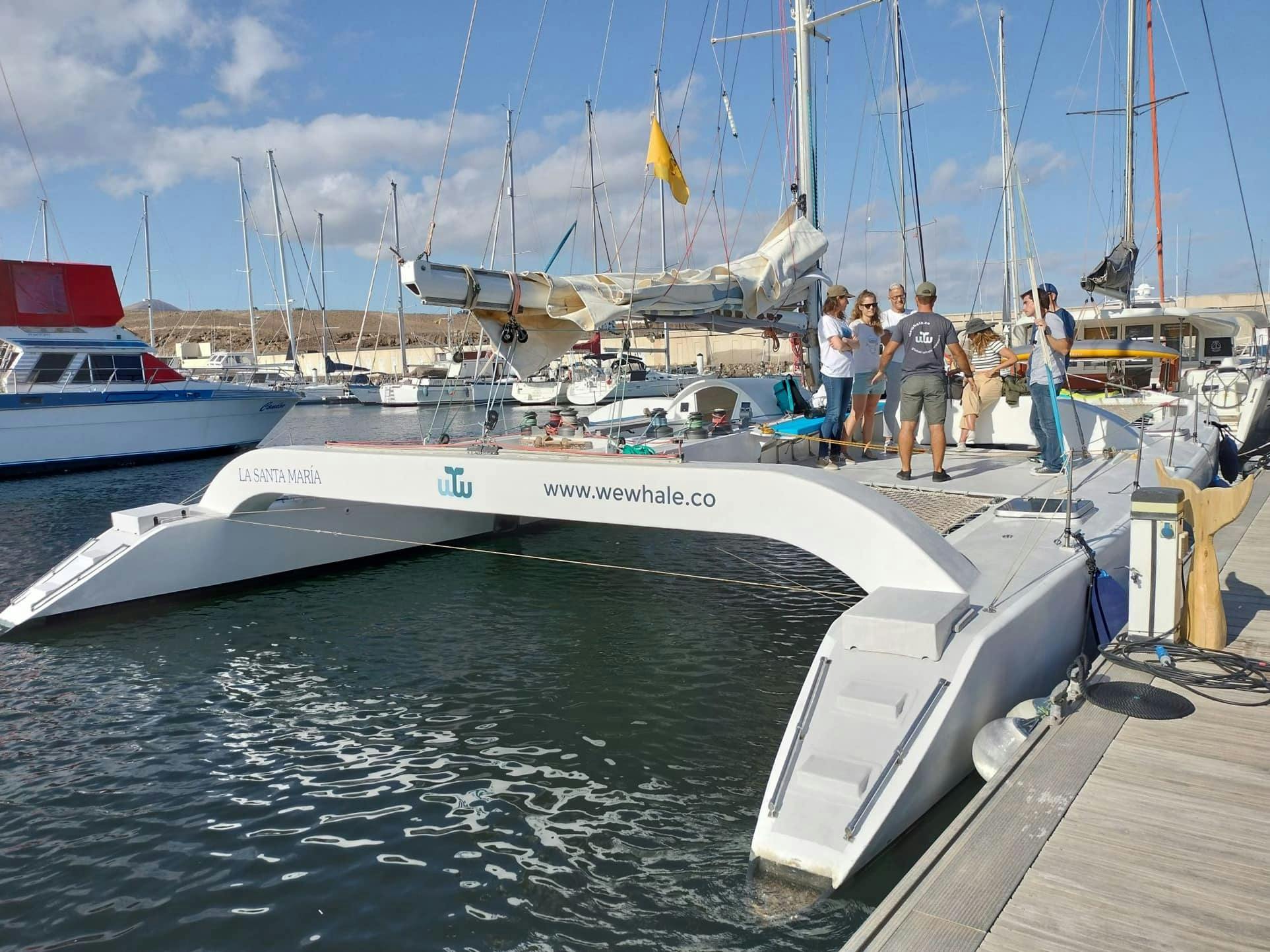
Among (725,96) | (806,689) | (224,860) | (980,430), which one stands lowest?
(224,860)

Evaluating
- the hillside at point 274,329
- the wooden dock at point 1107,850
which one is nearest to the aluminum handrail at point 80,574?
the wooden dock at point 1107,850

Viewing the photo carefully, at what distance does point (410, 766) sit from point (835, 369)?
488cm

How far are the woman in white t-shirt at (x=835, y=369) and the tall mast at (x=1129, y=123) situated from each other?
1209 cm

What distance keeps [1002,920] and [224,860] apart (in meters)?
3.22

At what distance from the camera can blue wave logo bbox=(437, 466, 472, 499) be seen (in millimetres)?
6246

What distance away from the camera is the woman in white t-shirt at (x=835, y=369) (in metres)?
7.33

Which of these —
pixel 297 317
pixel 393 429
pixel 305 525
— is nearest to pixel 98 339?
pixel 393 429

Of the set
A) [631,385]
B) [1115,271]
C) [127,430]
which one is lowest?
[127,430]

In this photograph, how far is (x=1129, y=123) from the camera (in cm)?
1752

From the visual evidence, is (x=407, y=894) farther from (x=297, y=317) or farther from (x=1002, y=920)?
(x=297, y=317)

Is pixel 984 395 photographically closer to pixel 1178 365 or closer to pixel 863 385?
pixel 863 385

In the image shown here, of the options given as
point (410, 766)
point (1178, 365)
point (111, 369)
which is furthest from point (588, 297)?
point (111, 369)

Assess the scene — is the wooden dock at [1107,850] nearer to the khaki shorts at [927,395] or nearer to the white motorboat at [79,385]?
the khaki shorts at [927,395]

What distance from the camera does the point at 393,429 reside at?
99.9 ft
